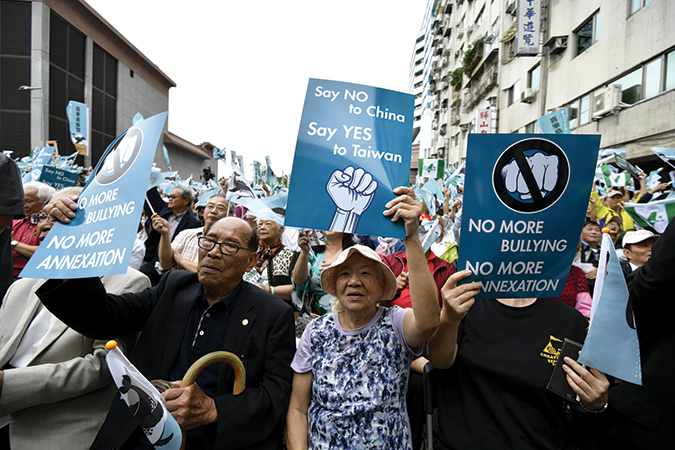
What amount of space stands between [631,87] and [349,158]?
15.0 metres

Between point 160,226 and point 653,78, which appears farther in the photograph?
point 653,78

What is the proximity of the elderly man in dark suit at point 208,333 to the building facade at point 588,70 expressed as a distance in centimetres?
712

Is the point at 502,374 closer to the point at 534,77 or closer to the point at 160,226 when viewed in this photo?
the point at 160,226

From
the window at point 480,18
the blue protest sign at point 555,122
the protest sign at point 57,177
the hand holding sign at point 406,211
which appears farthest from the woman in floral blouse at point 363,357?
the window at point 480,18

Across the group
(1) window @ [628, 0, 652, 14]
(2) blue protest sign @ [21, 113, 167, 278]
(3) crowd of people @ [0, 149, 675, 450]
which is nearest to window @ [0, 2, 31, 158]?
(3) crowd of people @ [0, 149, 675, 450]

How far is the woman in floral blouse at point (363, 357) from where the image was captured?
6.38ft

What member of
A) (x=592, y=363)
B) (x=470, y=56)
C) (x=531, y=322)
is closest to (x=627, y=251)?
(x=531, y=322)

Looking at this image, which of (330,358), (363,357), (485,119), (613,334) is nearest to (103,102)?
(485,119)

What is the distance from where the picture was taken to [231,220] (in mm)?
2475

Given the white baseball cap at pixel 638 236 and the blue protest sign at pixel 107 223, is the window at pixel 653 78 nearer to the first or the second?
the white baseball cap at pixel 638 236

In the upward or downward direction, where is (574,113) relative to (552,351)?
upward

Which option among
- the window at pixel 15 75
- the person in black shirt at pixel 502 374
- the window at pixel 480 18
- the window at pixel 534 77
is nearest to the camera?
the person in black shirt at pixel 502 374

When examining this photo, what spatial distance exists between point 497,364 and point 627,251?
2608 mm

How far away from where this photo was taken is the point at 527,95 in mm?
19906
